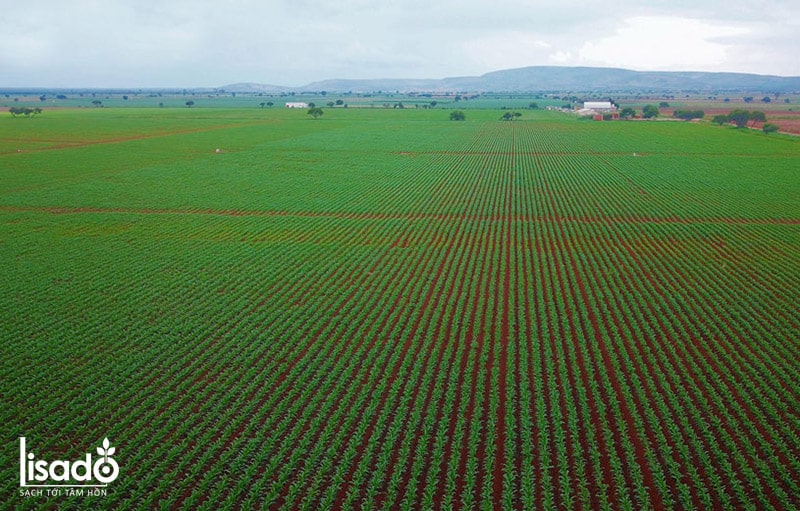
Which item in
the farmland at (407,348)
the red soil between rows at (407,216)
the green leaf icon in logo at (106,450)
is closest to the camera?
the farmland at (407,348)

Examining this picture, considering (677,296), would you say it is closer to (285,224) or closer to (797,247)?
(797,247)

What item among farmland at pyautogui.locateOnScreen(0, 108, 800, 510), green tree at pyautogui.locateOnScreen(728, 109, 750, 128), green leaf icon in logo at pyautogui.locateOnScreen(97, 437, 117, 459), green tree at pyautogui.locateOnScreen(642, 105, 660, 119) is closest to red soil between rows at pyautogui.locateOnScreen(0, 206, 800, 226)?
farmland at pyautogui.locateOnScreen(0, 108, 800, 510)

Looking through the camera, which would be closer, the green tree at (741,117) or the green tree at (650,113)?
the green tree at (741,117)

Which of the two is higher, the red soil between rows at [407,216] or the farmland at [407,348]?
the red soil between rows at [407,216]

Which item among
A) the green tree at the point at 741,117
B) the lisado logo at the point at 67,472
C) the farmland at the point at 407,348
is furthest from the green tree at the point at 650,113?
the lisado logo at the point at 67,472

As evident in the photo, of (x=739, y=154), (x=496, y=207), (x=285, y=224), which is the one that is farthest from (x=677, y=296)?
(x=739, y=154)

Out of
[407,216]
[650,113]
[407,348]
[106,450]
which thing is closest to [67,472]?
[106,450]

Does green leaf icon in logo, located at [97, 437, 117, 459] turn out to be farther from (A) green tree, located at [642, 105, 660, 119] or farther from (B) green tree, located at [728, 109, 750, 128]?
(A) green tree, located at [642, 105, 660, 119]

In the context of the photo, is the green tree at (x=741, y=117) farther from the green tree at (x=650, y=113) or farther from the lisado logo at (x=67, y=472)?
the lisado logo at (x=67, y=472)
